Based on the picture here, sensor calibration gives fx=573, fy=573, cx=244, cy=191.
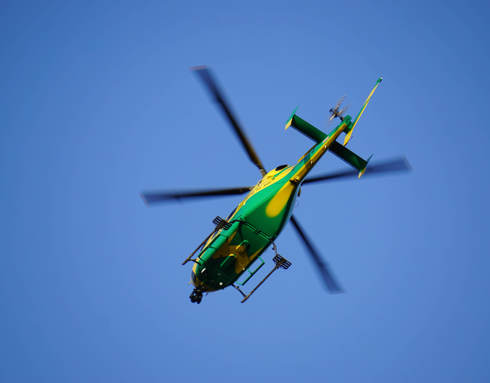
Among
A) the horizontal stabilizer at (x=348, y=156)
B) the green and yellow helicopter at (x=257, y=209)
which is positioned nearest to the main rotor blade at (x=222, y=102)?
the green and yellow helicopter at (x=257, y=209)

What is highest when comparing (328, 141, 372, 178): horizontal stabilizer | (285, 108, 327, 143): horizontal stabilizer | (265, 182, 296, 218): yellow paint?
(285, 108, 327, 143): horizontal stabilizer

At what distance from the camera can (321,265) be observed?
19031 mm

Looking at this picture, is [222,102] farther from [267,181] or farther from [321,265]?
[321,265]

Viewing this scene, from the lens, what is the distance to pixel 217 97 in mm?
17547

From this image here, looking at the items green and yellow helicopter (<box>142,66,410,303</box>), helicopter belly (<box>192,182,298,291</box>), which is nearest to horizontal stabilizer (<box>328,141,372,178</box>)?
green and yellow helicopter (<box>142,66,410,303</box>)

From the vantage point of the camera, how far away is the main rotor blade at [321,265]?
1869cm

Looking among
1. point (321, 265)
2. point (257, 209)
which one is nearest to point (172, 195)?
point (257, 209)

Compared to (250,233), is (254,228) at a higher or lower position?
higher

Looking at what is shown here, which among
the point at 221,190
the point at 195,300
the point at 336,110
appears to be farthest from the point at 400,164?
the point at 195,300

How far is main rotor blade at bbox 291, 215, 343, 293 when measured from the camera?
1869 centimetres

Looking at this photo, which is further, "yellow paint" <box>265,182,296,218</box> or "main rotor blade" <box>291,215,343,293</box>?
"main rotor blade" <box>291,215,343,293</box>

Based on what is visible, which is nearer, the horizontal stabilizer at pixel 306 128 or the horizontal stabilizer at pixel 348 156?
the horizontal stabilizer at pixel 348 156

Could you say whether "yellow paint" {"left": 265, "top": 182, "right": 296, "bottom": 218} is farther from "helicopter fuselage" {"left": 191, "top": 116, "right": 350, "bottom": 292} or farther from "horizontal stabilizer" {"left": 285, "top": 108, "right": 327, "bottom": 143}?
"horizontal stabilizer" {"left": 285, "top": 108, "right": 327, "bottom": 143}

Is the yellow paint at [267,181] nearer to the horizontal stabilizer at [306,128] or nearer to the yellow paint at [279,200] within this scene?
the yellow paint at [279,200]
